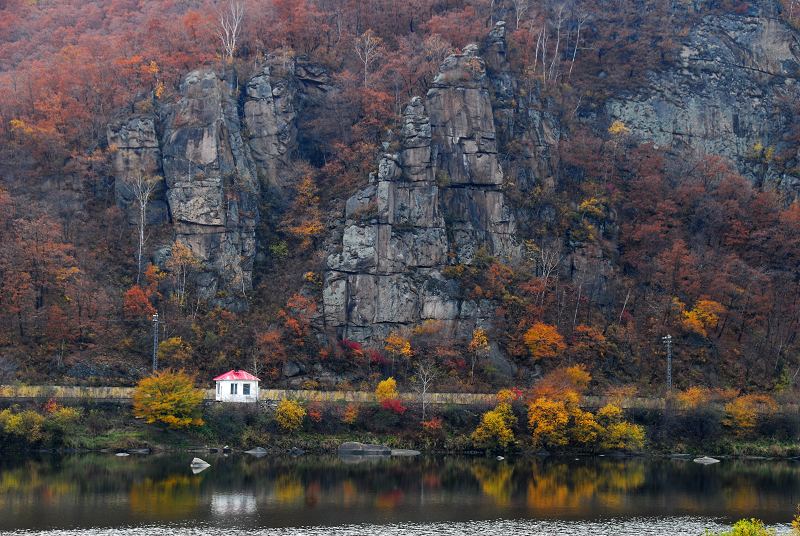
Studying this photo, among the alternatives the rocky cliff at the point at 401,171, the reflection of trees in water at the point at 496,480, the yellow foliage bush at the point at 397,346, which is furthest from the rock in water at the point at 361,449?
the rocky cliff at the point at 401,171

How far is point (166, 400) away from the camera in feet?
288

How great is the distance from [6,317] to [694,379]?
61372 millimetres

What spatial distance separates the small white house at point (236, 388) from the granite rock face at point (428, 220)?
497 inches

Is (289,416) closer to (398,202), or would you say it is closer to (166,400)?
(166,400)

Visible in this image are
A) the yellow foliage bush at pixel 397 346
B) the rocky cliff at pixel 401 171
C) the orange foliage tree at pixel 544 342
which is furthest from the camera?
the rocky cliff at pixel 401 171

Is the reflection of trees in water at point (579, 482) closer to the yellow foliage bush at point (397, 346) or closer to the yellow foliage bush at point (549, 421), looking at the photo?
the yellow foliage bush at point (549, 421)

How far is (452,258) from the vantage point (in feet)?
353

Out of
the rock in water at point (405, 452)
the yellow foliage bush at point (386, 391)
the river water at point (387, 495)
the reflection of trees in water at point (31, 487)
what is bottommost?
the river water at point (387, 495)

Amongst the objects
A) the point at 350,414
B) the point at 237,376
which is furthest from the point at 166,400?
the point at 350,414

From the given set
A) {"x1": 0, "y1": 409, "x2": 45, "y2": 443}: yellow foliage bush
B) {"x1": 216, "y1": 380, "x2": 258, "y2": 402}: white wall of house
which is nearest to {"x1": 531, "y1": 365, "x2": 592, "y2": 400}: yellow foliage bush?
{"x1": 216, "y1": 380, "x2": 258, "y2": 402}: white wall of house

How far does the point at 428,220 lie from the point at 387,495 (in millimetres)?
43136

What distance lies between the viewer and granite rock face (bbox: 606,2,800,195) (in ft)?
412

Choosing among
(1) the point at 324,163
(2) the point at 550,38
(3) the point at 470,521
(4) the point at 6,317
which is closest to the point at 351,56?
(1) the point at 324,163

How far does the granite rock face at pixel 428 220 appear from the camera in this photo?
341 feet
